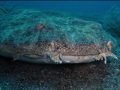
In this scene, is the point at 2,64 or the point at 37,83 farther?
the point at 2,64

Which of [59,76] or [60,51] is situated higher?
[60,51]

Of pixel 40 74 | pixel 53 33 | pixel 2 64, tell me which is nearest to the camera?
pixel 53 33

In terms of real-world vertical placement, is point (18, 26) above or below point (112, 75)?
above

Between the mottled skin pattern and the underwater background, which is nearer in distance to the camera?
the mottled skin pattern

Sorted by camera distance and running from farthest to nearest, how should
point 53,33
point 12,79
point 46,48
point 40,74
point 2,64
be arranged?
point 2,64 < point 40,74 < point 12,79 < point 53,33 < point 46,48

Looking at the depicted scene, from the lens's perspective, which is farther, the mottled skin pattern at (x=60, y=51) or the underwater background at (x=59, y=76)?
the underwater background at (x=59, y=76)

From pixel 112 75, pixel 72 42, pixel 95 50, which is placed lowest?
pixel 112 75

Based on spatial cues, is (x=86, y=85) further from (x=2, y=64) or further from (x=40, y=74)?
(x=2, y=64)

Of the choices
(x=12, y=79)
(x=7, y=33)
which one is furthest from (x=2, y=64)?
(x=7, y=33)

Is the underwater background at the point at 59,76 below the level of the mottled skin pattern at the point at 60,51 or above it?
below

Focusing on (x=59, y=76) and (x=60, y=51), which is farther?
(x=59, y=76)

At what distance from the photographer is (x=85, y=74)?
2.85 metres

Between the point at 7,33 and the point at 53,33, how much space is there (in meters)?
1.15

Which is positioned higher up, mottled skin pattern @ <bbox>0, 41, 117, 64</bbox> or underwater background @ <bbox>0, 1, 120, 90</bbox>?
mottled skin pattern @ <bbox>0, 41, 117, 64</bbox>
